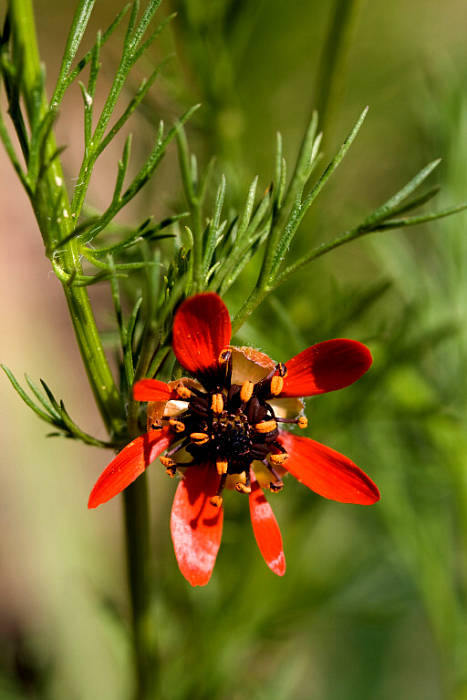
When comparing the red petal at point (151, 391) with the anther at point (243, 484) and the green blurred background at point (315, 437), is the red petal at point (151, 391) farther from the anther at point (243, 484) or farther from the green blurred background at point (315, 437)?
the green blurred background at point (315, 437)

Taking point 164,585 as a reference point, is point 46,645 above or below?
below

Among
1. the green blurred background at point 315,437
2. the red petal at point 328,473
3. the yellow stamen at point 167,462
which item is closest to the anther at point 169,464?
the yellow stamen at point 167,462

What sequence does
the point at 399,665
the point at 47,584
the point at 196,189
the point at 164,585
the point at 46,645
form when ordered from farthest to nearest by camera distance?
the point at 399,665 < the point at 47,584 < the point at 46,645 < the point at 164,585 < the point at 196,189

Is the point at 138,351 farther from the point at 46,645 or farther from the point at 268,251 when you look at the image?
the point at 46,645

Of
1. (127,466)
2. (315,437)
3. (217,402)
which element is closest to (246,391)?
(217,402)

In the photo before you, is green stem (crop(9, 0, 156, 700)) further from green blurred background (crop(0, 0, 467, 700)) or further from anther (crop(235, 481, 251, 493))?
green blurred background (crop(0, 0, 467, 700))


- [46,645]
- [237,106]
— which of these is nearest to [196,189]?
[237,106]
